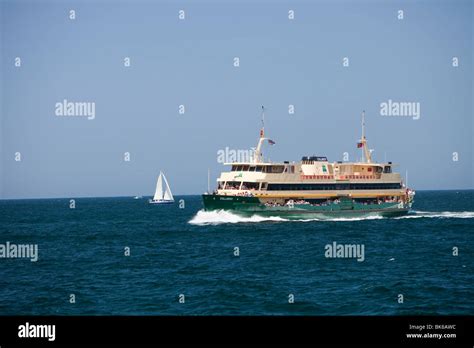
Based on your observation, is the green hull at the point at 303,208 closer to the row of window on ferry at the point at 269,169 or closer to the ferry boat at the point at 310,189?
the ferry boat at the point at 310,189

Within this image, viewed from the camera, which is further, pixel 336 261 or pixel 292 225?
pixel 292 225

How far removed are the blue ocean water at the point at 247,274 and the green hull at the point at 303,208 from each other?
17.4 feet

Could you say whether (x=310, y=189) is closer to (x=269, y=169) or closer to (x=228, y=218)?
(x=269, y=169)

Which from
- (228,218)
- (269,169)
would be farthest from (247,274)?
(269,169)

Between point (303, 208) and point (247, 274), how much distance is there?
128ft

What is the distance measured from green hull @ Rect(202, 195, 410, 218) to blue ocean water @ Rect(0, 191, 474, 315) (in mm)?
5306

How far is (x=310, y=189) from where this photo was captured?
7900 centimetres
